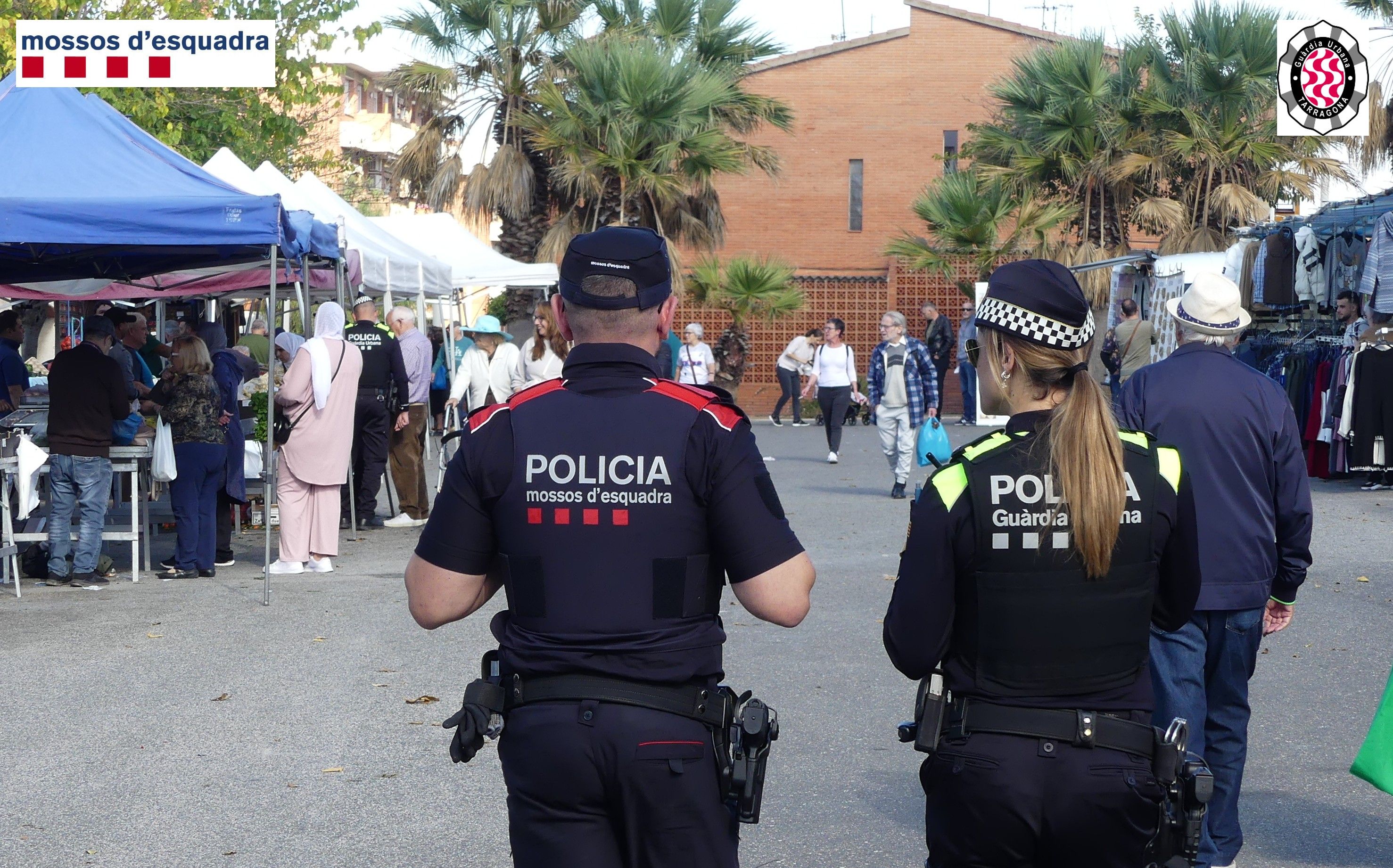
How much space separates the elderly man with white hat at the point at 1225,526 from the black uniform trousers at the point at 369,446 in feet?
31.2

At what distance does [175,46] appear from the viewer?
43.8ft

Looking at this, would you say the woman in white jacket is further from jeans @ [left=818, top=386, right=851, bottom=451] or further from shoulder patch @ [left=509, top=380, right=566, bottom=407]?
shoulder patch @ [left=509, top=380, right=566, bottom=407]

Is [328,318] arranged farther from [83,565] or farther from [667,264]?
[667,264]

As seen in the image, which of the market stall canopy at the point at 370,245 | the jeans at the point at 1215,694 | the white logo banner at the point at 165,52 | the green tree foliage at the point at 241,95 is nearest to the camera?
the jeans at the point at 1215,694

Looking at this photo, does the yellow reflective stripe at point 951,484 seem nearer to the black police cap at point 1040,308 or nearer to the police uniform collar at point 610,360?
the black police cap at point 1040,308

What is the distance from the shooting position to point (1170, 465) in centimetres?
288

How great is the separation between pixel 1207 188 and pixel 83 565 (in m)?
20.5

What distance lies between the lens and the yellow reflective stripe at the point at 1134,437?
285 cm

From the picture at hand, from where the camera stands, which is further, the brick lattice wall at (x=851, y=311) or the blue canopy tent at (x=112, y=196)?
the brick lattice wall at (x=851, y=311)

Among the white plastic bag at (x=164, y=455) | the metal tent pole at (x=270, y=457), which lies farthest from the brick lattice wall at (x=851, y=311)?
the metal tent pole at (x=270, y=457)

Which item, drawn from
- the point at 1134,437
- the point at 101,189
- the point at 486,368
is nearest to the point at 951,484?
the point at 1134,437

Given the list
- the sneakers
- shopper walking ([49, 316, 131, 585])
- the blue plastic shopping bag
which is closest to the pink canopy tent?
the sneakers

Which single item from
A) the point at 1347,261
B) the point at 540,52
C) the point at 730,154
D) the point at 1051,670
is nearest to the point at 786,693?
the point at 1051,670

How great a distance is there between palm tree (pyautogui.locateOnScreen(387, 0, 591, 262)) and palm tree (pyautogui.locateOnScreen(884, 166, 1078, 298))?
280 inches
